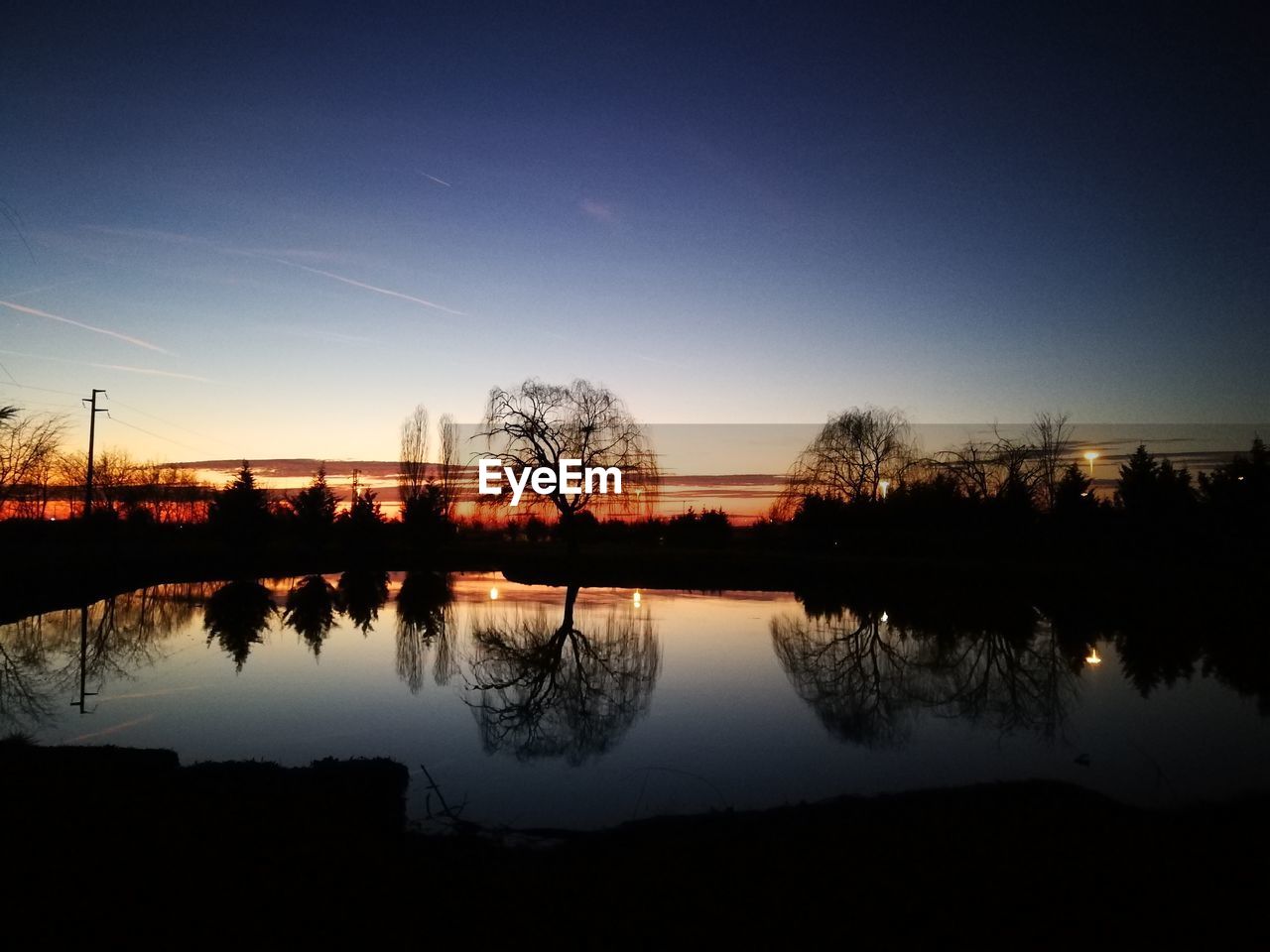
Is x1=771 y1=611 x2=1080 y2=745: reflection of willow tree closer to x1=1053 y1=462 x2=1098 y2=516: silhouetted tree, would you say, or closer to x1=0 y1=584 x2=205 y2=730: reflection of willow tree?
x1=0 y1=584 x2=205 y2=730: reflection of willow tree

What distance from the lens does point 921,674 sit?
13289 millimetres

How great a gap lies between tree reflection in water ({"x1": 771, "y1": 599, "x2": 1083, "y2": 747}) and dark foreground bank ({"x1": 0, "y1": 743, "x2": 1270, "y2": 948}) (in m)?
3.86

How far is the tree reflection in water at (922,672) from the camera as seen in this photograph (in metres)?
10.6

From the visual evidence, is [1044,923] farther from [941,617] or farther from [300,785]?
[941,617]

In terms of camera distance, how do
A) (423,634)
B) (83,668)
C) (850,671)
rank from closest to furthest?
(83,668) → (850,671) → (423,634)

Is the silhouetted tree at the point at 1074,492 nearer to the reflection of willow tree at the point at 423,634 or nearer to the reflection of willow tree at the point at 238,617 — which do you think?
the reflection of willow tree at the point at 423,634

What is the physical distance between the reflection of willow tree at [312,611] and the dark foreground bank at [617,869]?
9638mm

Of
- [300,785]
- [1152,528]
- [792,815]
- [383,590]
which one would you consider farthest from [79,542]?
[1152,528]

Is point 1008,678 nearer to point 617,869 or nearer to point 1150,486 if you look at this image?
point 617,869

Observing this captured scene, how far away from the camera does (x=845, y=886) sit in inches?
196

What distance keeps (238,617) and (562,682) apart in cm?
1096

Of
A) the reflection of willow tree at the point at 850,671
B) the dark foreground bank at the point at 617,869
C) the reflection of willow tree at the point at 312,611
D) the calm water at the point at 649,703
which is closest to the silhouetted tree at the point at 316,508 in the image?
the reflection of willow tree at the point at 312,611

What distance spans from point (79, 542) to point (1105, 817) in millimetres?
43094

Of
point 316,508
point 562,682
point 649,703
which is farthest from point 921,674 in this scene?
point 316,508
